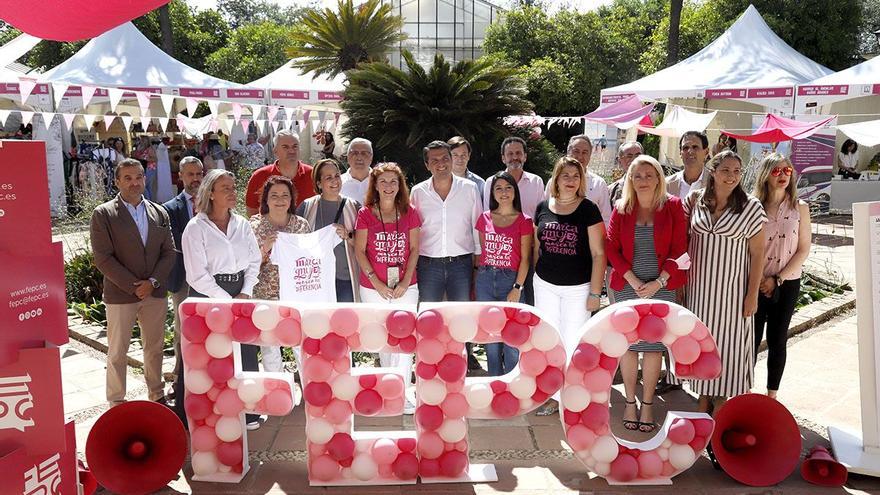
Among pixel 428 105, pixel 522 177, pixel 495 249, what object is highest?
pixel 428 105

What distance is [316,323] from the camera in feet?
Answer: 11.9

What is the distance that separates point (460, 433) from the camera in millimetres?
3730

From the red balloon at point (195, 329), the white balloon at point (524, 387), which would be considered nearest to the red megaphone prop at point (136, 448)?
the red balloon at point (195, 329)

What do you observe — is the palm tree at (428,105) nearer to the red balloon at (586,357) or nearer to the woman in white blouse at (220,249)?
the woman in white blouse at (220,249)

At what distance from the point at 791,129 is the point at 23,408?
1380 centimetres

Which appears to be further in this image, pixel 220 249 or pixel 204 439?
pixel 220 249

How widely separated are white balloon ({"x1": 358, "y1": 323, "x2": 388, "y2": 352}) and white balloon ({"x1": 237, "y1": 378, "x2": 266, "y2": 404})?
639 mm

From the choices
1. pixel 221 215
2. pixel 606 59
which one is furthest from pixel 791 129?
pixel 606 59

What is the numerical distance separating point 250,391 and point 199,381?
0.30 meters

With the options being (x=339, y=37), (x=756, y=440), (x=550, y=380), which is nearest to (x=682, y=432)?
(x=756, y=440)

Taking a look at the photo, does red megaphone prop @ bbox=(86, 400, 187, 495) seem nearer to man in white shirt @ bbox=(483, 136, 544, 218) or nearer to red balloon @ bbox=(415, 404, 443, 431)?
red balloon @ bbox=(415, 404, 443, 431)

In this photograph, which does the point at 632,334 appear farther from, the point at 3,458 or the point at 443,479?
the point at 3,458

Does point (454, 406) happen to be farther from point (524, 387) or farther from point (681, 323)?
point (681, 323)

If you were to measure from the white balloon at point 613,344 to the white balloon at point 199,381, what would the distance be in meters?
2.19
